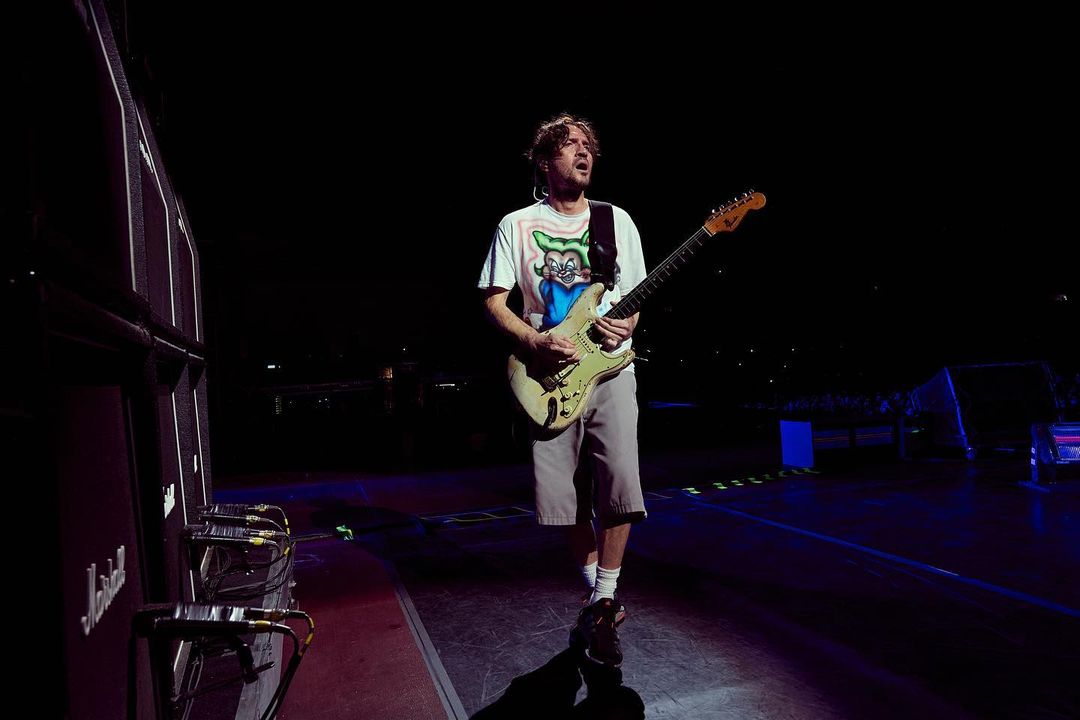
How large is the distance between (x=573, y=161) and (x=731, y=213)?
0.81m

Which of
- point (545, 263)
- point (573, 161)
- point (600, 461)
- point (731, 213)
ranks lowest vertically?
point (600, 461)

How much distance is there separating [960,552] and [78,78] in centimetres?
423

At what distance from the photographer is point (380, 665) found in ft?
6.64

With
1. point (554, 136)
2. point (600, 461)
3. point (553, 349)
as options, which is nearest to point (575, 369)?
point (553, 349)

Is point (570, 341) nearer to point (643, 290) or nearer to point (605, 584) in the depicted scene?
point (643, 290)

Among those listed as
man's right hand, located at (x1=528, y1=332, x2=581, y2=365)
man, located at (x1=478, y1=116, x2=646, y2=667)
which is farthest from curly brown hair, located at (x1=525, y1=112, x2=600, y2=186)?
man's right hand, located at (x1=528, y1=332, x2=581, y2=365)

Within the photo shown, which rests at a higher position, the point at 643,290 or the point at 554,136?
the point at 554,136

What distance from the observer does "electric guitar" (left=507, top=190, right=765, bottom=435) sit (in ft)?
7.12

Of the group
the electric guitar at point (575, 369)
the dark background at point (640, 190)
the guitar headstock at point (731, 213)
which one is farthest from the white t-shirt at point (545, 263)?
the dark background at point (640, 190)

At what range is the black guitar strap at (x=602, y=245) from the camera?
2307 mm

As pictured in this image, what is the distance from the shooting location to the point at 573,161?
7.70 feet

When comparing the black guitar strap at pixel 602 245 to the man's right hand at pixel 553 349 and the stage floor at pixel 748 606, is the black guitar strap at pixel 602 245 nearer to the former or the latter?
the man's right hand at pixel 553 349

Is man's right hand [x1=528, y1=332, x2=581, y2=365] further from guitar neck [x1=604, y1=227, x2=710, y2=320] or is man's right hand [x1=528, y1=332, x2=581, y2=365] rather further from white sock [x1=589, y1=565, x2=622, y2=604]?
white sock [x1=589, y1=565, x2=622, y2=604]

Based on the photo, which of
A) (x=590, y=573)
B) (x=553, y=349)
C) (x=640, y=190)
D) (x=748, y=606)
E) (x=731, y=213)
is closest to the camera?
(x=553, y=349)
